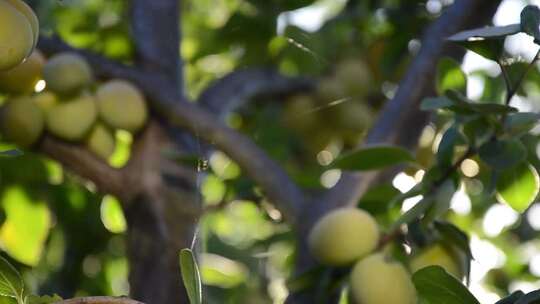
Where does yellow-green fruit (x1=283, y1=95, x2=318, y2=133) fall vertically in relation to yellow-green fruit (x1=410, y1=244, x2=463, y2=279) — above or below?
below

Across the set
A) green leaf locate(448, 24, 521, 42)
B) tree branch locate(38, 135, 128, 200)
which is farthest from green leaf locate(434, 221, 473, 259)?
tree branch locate(38, 135, 128, 200)

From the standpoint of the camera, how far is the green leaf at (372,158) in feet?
4.20

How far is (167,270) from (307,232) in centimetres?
19

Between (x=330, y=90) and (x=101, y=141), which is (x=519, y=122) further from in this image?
(x=330, y=90)

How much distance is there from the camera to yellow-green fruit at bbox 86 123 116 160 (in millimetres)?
1567

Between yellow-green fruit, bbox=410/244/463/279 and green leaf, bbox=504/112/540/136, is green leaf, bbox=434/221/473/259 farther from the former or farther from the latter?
green leaf, bbox=504/112/540/136

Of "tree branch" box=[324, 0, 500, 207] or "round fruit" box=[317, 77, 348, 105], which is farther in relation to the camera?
"round fruit" box=[317, 77, 348, 105]

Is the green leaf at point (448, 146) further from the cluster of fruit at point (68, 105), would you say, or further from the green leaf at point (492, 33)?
the cluster of fruit at point (68, 105)

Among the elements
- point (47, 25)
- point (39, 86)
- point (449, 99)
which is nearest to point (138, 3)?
point (47, 25)

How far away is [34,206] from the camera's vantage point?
1.59 metres

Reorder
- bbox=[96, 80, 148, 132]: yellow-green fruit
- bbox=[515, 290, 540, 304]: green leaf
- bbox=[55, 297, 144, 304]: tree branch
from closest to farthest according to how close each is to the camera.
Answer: bbox=[55, 297, 144, 304]: tree branch → bbox=[515, 290, 540, 304]: green leaf → bbox=[96, 80, 148, 132]: yellow-green fruit

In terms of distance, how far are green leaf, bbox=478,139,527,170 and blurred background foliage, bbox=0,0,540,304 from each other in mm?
149

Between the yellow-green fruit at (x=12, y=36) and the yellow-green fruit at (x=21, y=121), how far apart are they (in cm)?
51

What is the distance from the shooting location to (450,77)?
1335 millimetres
